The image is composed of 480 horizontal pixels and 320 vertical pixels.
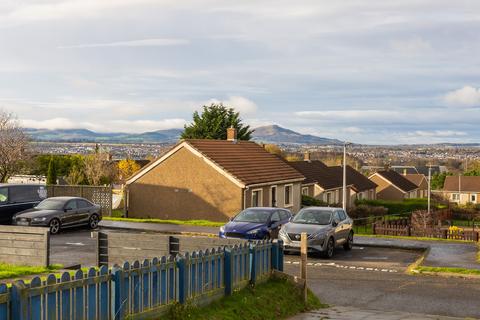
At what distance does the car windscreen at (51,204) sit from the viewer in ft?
88.5

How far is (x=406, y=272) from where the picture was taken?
1989 centimetres

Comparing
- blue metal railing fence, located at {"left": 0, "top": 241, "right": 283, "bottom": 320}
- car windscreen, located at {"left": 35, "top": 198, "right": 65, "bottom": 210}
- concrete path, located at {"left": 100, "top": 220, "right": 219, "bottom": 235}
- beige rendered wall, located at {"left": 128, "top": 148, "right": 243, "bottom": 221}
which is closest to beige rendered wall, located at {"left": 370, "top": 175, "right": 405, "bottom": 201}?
beige rendered wall, located at {"left": 128, "top": 148, "right": 243, "bottom": 221}

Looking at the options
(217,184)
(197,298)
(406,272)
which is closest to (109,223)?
(217,184)

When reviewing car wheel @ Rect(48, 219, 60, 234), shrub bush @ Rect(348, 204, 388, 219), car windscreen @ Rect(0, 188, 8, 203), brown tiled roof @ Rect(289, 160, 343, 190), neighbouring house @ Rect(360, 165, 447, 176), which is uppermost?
neighbouring house @ Rect(360, 165, 447, 176)

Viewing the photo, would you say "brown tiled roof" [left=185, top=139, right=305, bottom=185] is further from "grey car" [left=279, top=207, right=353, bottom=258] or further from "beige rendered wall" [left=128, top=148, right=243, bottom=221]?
"grey car" [left=279, top=207, right=353, bottom=258]

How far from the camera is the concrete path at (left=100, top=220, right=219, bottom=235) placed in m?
29.0

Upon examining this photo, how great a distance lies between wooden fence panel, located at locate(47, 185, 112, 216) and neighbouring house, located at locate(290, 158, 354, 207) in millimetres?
24447

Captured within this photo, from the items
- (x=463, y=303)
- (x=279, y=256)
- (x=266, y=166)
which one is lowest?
(x=463, y=303)

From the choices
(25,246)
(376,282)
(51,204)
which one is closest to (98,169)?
(51,204)

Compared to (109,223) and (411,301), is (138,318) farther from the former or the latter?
(109,223)

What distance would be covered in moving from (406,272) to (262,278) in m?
7.65

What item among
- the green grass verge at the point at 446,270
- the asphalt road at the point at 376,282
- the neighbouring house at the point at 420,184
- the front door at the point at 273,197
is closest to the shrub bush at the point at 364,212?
the front door at the point at 273,197

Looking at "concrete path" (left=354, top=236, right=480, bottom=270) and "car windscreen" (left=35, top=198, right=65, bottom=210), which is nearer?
"concrete path" (left=354, top=236, right=480, bottom=270)

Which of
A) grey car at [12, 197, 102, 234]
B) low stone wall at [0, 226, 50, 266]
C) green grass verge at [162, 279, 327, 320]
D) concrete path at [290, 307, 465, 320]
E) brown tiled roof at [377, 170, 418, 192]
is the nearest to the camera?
green grass verge at [162, 279, 327, 320]
